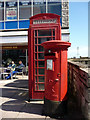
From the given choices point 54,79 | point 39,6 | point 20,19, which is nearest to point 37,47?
point 54,79

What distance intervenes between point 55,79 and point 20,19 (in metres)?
8.64

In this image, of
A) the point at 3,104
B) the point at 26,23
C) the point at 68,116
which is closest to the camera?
the point at 68,116

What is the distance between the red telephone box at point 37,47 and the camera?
14.4ft

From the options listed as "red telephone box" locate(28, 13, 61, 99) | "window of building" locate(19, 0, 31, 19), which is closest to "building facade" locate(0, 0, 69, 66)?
"window of building" locate(19, 0, 31, 19)

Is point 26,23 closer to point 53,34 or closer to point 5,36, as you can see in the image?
point 5,36

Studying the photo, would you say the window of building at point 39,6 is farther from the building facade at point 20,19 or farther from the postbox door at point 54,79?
the postbox door at point 54,79

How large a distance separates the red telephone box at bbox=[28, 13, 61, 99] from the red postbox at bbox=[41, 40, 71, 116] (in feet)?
3.49

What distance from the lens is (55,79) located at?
3340 millimetres

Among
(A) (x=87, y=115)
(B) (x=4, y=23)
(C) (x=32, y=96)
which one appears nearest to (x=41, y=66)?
(C) (x=32, y=96)

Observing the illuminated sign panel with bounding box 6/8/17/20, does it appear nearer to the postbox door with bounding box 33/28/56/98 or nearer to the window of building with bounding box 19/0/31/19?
the window of building with bounding box 19/0/31/19

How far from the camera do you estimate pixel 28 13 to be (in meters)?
11.9

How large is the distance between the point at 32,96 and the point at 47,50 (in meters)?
1.88

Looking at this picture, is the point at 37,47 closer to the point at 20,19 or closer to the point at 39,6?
the point at 20,19

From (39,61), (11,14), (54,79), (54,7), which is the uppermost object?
(54,7)
